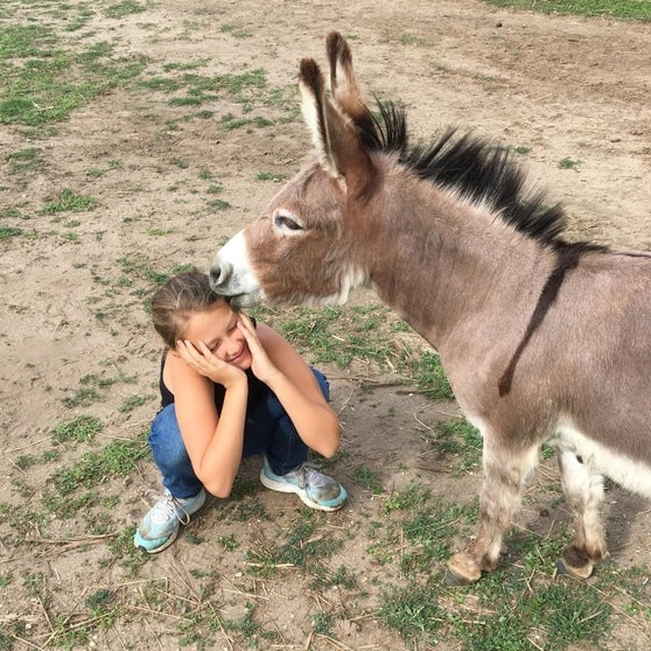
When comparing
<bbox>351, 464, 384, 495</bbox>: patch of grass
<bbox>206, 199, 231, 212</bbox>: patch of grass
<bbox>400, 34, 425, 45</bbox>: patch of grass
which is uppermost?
<bbox>400, 34, 425, 45</bbox>: patch of grass

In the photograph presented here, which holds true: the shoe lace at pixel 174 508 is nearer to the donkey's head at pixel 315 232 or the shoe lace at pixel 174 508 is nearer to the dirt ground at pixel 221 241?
the dirt ground at pixel 221 241

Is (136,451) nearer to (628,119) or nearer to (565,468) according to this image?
(565,468)

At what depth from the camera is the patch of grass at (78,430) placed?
3744 mm

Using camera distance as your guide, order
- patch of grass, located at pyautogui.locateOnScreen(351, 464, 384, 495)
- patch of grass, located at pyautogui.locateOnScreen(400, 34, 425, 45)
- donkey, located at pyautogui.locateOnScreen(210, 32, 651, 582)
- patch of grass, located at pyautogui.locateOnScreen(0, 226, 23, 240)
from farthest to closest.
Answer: patch of grass, located at pyautogui.locateOnScreen(400, 34, 425, 45)
patch of grass, located at pyautogui.locateOnScreen(0, 226, 23, 240)
patch of grass, located at pyautogui.locateOnScreen(351, 464, 384, 495)
donkey, located at pyautogui.locateOnScreen(210, 32, 651, 582)

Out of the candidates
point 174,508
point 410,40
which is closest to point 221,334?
point 174,508

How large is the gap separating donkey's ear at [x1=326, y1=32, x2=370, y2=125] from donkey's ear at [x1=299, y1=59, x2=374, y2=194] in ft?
0.64

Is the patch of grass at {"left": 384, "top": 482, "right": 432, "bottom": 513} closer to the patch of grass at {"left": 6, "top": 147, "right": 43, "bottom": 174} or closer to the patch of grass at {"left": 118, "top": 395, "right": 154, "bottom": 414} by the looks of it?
the patch of grass at {"left": 118, "top": 395, "right": 154, "bottom": 414}

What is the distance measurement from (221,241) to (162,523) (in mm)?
2979

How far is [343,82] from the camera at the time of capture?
259 cm

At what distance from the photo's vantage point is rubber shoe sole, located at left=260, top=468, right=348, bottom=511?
10.7ft

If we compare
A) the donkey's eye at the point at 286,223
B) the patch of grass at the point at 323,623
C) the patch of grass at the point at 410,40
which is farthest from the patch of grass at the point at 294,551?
the patch of grass at the point at 410,40

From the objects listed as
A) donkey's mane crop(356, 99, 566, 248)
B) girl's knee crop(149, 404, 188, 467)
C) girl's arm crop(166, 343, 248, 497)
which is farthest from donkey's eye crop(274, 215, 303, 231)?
girl's knee crop(149, 404, 188, 467)

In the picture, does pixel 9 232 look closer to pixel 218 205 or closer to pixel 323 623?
pixel 218 205

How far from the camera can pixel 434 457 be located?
142 inches
